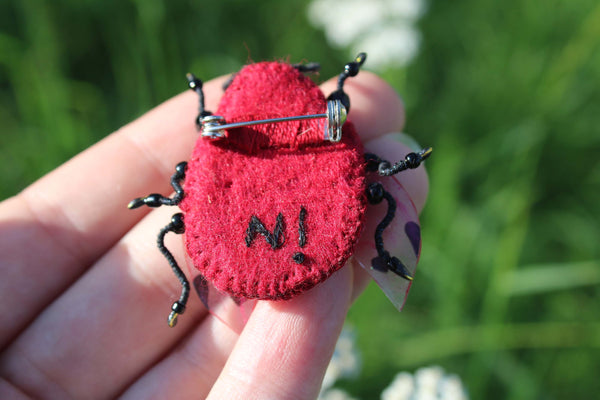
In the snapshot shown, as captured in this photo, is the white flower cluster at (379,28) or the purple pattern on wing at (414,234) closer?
the purple pattern on wing at (414,234)

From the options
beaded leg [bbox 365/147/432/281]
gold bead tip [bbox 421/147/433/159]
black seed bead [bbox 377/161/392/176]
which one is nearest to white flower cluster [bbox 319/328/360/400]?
beaded leg [bbox 365/147/432/281]

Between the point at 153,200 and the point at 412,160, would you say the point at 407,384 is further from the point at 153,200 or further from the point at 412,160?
the point at 153,200

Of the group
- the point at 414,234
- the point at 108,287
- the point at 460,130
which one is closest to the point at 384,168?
the point at 414,234

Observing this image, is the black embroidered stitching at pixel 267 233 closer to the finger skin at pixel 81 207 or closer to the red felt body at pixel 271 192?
the red felt body at pixel 271 192

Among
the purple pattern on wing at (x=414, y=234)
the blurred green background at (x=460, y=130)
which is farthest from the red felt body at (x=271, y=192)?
the blurred green background at (x=460, y=130)

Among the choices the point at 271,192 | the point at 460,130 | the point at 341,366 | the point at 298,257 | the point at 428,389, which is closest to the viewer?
the point at 298,257

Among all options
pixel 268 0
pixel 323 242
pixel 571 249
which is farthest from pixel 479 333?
pixel 268 0

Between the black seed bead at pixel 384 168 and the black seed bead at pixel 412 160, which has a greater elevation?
the black seed bead at pixel 412 160
